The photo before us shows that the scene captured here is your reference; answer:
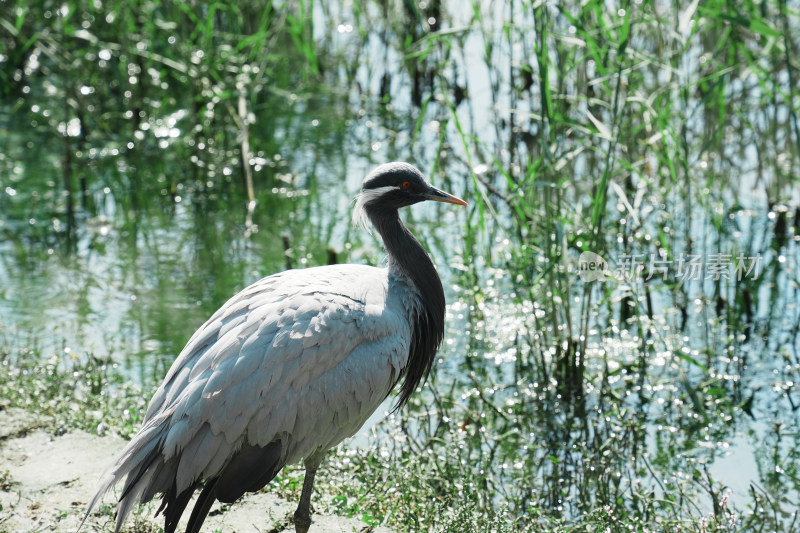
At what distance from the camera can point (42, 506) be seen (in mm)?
4238

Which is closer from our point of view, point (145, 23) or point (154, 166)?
point (154, 166)

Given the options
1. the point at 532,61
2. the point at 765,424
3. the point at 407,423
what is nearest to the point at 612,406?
the point at 765,424

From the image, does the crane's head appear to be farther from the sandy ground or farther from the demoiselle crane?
the sandy ground

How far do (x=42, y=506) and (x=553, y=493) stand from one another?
239 centimetres

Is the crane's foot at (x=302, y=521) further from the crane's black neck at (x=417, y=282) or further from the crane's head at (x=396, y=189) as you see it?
the crane's head at (x=396, y=189)

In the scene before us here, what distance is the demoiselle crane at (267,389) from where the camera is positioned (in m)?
3.73

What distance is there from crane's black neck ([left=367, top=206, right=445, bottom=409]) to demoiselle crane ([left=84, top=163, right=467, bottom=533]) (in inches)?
6.5

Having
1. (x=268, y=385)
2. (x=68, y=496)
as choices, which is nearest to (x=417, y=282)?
(x=268, y=385)

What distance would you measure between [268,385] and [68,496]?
1231 mm

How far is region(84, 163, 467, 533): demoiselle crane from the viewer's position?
12.2 feet

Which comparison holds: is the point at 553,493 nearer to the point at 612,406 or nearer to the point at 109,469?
the point at 612,406

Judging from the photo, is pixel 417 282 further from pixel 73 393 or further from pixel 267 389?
pixel 73 393

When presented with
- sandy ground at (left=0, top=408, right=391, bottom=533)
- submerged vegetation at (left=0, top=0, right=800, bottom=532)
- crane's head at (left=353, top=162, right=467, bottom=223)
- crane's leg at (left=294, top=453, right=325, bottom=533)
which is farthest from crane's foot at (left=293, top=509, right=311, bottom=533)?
crane's head at (left=353, top=162, right=467, bottom=223)

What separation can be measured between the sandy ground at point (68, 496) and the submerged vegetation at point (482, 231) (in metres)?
0.15
